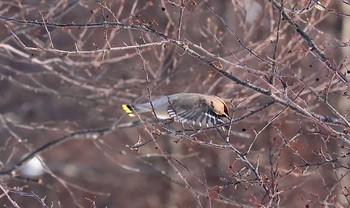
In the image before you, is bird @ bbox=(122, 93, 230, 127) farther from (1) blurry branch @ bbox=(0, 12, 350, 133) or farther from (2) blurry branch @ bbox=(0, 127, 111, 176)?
(2) blurry branch @ bbox=(0, 127, 111, 176)

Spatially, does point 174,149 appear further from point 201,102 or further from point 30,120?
point 201,102

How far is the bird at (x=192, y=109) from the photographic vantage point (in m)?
5.45

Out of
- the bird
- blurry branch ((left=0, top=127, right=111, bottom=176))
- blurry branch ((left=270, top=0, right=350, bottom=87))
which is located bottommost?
blurry branch ((left=0, top=127, right=111, bottom=176))

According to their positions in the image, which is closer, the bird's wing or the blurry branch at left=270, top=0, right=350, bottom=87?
the blurry branch at left=270, top=0, right=350, bottom=87

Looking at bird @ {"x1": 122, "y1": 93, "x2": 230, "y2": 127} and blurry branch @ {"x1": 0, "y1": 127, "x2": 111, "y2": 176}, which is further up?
bird @ {"x1": 122, "y1": 93, "x2": 230, "y2": 127}

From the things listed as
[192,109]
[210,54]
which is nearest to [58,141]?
[192,109]

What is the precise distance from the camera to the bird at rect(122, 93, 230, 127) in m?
5.45

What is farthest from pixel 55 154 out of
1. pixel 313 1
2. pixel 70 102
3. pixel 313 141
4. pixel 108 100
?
pixel 313 1

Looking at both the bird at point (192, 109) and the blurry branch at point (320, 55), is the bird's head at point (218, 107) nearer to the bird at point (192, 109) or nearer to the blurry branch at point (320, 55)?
the bird at point (192, 109)

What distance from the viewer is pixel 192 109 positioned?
563cm

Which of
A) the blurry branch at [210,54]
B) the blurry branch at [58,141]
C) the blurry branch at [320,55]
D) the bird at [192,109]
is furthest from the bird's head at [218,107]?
the blurry branch at [58,141]

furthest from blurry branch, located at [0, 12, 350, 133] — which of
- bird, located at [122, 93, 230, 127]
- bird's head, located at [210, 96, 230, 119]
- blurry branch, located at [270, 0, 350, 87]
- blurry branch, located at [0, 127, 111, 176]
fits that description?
blurry branch, located at [0, 127, 111, 176]

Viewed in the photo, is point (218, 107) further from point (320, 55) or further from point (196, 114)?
point (320, 55)

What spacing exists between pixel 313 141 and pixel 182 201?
240 centimetres
